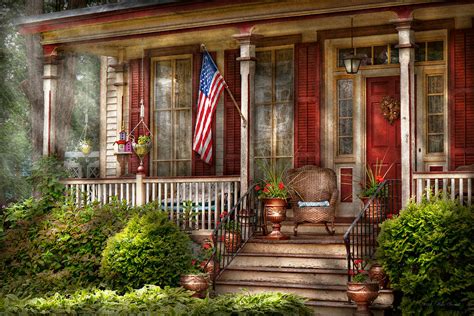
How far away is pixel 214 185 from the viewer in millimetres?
16016

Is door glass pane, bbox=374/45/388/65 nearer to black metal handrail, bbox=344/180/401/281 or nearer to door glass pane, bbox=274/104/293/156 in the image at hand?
door glass pane, bbox=274/104/293/156

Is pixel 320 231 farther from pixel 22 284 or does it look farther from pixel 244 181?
pixel 22 284

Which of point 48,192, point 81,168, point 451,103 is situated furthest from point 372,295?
point 81,168

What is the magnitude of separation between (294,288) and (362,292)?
1.53m

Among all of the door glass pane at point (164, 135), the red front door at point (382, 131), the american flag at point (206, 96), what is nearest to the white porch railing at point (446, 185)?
the red front door at point (382, 131)

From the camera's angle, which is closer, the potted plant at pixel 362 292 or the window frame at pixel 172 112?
the potted plant at pixel 362 292

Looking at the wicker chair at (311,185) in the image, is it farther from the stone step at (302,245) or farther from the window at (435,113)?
the window at (435,113)

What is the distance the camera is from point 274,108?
52.5 feet

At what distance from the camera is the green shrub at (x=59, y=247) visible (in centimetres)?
1446

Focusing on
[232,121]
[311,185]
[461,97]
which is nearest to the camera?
[461,97]

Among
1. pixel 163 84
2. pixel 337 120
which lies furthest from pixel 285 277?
pixel 163 84

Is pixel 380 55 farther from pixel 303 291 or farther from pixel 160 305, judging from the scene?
pixel 160 305

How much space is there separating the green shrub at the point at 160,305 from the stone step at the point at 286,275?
2.37 m

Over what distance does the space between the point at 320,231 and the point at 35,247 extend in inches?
196
